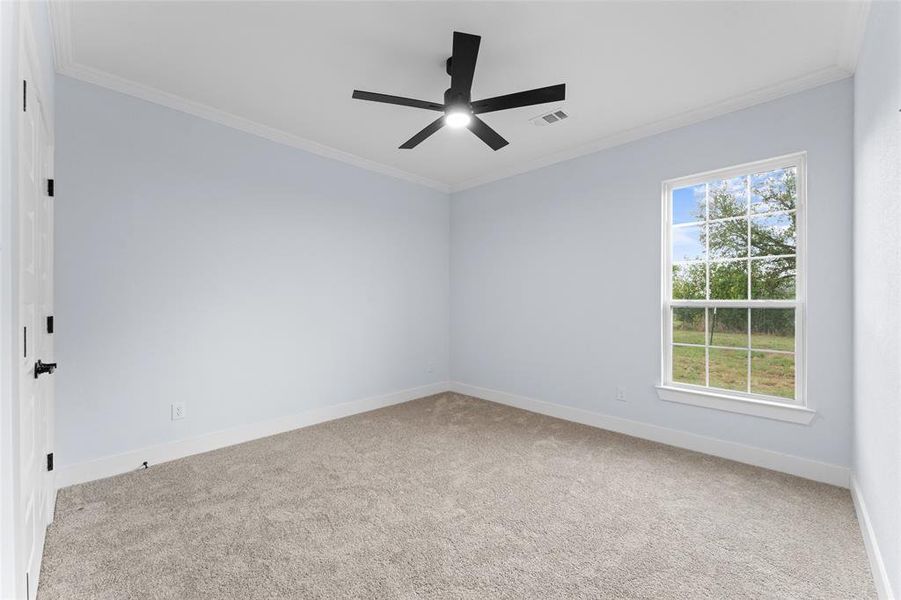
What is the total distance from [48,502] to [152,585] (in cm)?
101

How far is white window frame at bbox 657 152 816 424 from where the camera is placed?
9.11 feet

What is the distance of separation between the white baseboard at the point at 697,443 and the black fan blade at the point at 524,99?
277 centimetres

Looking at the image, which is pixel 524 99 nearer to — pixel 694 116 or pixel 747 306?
pixel 694 116

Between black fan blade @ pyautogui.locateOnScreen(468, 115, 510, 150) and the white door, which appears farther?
black fan blade @ pyautogui.locateOnScreen(468, 115, 510, 150)

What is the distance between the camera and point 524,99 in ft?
7.54

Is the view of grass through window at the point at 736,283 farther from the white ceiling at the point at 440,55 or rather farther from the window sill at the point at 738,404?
the white ceiling at the point at 440,55

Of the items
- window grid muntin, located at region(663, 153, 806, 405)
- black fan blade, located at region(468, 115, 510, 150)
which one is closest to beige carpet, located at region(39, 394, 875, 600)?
window grid muntin, located at region(663, 153, 806, 405)

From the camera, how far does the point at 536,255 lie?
434 centimetres

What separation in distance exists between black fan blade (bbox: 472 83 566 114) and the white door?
6.54 ft

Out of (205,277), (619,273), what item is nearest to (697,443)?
(619,273)

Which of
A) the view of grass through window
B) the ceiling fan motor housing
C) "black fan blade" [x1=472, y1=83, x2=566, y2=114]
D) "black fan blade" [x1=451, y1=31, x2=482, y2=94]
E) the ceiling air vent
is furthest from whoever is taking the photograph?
the ceiling air vent

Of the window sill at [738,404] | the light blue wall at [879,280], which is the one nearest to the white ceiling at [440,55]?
the light blue wall at [879,280]

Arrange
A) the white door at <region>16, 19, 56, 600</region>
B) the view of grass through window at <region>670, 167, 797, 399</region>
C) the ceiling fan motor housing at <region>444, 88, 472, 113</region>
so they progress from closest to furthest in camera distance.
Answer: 1. the white door at <region>16, 19, 56, 600</region>
2. the ceiling fan motor housing at <region>444, 88, 472, 113</region>
3. the view of grass through window at <region>670, 167, 797, 399</region>

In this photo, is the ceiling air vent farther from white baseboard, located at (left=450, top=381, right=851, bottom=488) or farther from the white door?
the white door
